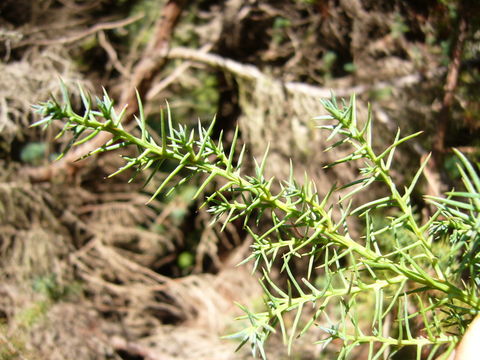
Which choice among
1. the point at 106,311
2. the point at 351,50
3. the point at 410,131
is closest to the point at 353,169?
the point at 410,131

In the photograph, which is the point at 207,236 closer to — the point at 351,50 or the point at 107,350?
the point at 107,350

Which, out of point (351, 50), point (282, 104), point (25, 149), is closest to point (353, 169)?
point (282, 104)

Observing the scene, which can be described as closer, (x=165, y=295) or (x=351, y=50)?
(x=351, y=50)

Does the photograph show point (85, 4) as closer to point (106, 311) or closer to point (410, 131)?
point (106, 311)

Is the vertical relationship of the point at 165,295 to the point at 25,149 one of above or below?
below

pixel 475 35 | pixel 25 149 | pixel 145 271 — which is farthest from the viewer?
pixel 145 271

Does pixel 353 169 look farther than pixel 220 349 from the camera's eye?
No

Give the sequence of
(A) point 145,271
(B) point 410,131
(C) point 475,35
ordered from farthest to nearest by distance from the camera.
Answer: (A) point 145,271 → (B) point 410,131 → (C) point 475,35

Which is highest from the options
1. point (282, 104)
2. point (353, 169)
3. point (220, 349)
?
point (282, 104)

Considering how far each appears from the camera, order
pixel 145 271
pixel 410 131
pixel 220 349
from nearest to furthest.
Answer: pixel 410 131
pixel 220 349
pixel 145 271
